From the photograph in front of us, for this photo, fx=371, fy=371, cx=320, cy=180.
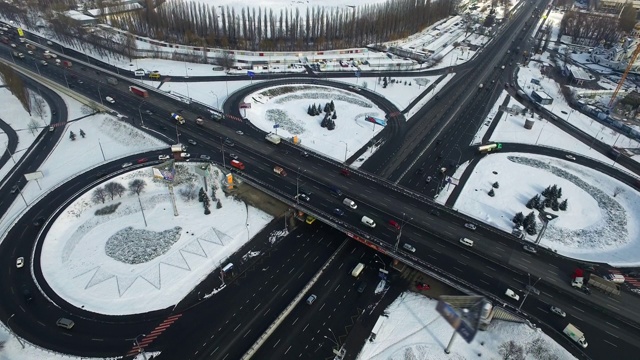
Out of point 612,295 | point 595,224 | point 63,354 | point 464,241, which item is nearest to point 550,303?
point 612,295

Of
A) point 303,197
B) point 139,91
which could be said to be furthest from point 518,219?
point 139,91

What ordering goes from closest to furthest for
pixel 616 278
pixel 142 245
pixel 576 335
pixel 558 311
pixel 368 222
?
pixel 576 335 → pixel 558 311 → pixel 616 278 → pixel 142 245 → pixel 368 222

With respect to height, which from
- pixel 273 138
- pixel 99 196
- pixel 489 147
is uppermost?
pixel 273 138

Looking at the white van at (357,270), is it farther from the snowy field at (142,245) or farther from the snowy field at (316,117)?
the snowy field at (316,117)

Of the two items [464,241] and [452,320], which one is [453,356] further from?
[464,241]

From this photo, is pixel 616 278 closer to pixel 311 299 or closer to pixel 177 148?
pixel 311 299

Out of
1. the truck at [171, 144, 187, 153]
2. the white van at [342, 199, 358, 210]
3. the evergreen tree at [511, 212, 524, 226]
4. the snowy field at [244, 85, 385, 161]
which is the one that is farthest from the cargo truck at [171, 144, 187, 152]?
the evergreen tree at [511, 212, 524, 226]

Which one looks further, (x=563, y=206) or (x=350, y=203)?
(x=563, y=206)
